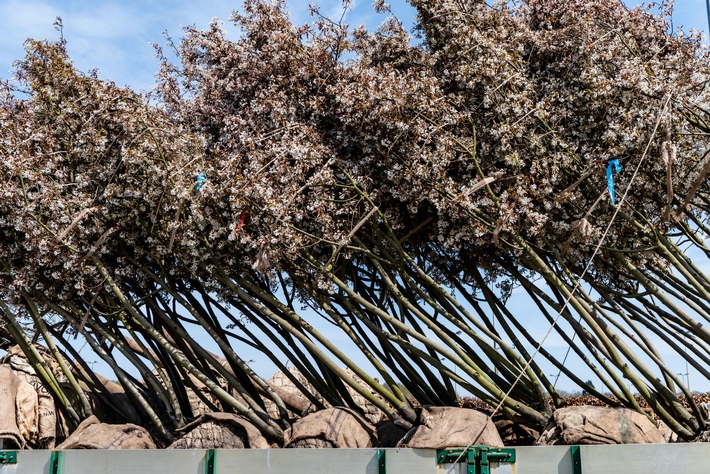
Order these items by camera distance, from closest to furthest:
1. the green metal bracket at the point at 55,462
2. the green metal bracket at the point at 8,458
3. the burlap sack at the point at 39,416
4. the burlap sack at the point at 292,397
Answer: the green metal bracket at the point at 55,462, the green metal bracket at the point at 8,458, the burlap sack at the point at 39,416, the burlap sack at the point at 292,397

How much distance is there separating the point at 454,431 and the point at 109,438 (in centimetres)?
445

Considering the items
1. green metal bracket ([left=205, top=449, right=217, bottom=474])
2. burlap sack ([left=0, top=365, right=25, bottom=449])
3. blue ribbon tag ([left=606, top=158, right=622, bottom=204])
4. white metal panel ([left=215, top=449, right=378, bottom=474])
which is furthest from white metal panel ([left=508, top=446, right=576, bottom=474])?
burlap sack ([left=0, top=365, right=25, bottom=449])

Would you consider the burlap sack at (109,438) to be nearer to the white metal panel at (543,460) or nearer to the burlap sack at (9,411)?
the burlap sack at (9,411)

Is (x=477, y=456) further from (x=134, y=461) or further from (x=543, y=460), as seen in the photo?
(x=134, y=461)

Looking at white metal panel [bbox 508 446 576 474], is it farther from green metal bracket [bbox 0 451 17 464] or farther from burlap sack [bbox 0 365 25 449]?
burlap sack [bbox 0 365 25 449]

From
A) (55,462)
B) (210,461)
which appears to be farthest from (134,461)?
(55,462)

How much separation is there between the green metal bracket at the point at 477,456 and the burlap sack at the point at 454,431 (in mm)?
367

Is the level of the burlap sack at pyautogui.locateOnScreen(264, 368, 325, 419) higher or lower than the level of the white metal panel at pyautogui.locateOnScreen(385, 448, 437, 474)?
higher

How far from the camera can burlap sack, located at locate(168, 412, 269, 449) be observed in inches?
401

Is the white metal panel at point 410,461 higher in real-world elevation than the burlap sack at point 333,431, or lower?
lower

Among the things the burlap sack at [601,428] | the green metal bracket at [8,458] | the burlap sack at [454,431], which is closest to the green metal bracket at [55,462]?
the green metal bracket at [8,458]

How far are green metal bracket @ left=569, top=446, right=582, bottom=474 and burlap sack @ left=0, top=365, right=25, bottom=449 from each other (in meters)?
7.37

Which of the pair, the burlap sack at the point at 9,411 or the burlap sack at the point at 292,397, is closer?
the burlap sack at the point at 9,411

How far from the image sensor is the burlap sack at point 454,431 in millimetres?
8461
